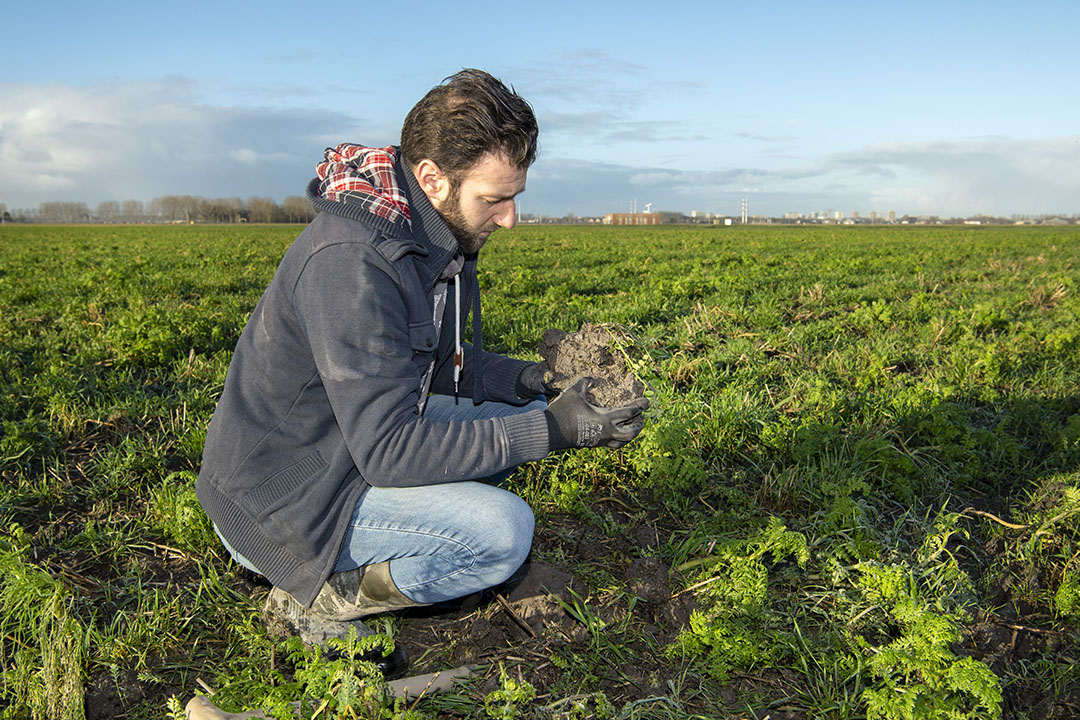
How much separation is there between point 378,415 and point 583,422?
2.34 ft

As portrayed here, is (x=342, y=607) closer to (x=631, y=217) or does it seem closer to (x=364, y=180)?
(x=364, y=180)

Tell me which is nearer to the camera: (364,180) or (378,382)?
(378,382)

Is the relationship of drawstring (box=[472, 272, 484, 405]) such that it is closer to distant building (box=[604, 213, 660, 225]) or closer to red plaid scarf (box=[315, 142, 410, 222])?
red plaid scarf (box=[315, 142, 410, 222])

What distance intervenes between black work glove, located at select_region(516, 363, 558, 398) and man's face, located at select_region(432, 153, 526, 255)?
75 centimetres

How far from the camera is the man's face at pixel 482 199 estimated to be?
242 centimetres

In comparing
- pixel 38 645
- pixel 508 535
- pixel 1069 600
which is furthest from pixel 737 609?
pixel 38 645

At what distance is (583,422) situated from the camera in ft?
8.05

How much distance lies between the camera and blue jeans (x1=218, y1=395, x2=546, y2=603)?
2408mm

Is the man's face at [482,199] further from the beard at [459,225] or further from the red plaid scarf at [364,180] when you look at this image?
the red plaid scarf at [364,180]

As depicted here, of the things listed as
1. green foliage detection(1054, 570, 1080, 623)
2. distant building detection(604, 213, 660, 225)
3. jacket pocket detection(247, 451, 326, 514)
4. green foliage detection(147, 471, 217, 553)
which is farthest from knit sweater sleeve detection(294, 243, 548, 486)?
distant building detection(604, 213, 660, 225)

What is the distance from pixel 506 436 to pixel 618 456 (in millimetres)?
1700

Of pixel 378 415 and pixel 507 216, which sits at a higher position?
pixel 507 216

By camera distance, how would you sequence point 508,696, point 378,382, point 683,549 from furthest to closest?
point 683,549, point 378,382, point 508,696

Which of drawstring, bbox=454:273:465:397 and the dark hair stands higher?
the dark hair
